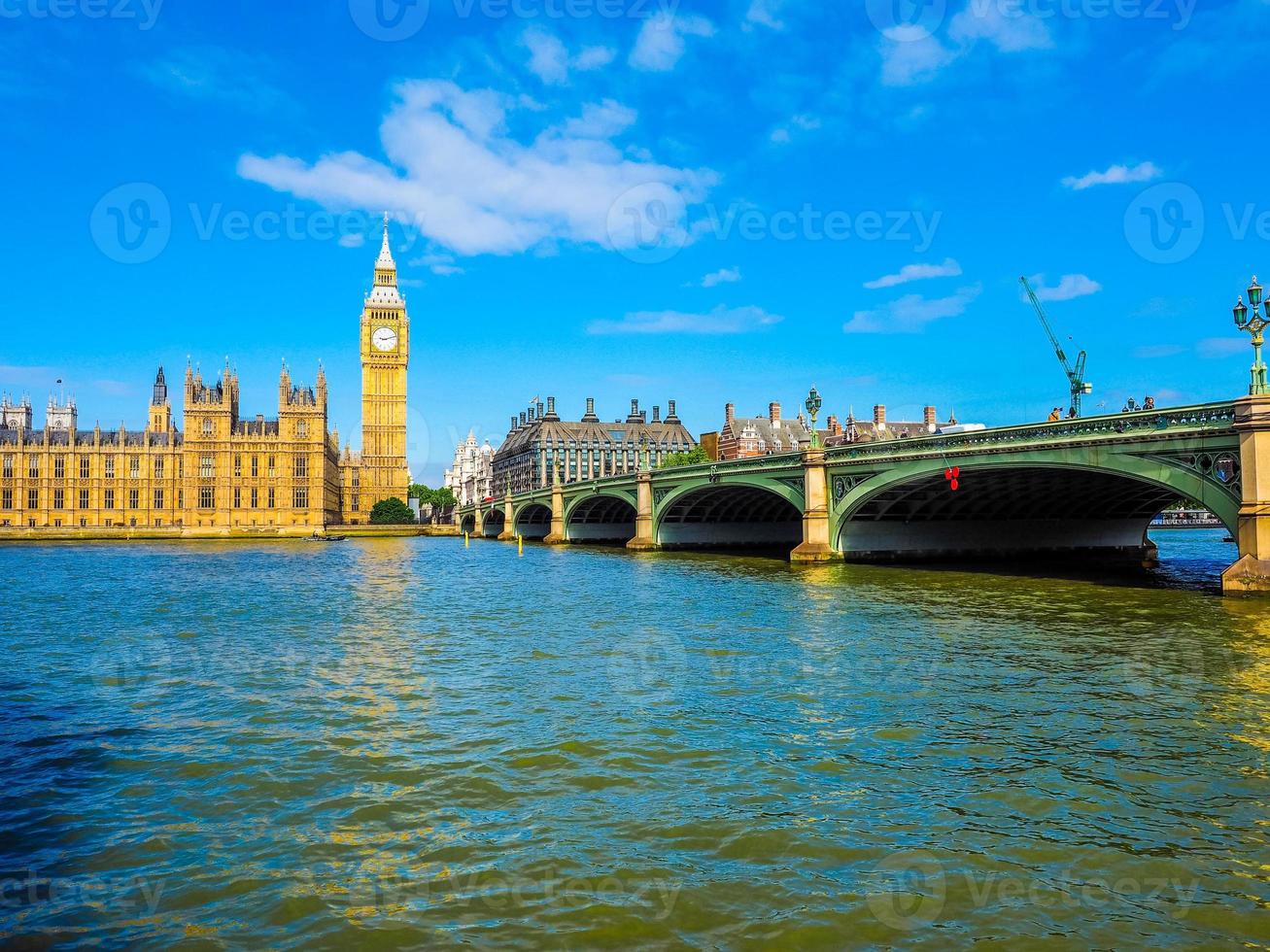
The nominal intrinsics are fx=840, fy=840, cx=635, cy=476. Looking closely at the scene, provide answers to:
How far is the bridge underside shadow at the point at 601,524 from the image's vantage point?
330ft

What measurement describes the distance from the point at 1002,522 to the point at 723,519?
28972 mm

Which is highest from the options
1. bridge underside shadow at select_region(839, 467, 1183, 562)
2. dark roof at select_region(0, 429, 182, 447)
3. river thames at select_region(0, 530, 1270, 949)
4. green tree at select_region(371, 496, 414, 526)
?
dark roof at select_region(0, 429, 182, 447)

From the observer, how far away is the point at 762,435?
130m

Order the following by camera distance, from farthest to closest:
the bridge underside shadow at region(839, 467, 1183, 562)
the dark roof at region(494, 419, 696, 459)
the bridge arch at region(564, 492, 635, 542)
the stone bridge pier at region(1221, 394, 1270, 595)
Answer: the dark roof at region(494, 419, 696, 459) < the bridge arch at region(564, 492, 635, 542) < the bridge underside shadow at region(839, 467, 1183, 562) < the stone bridge pier at region(1221, 394, 1270, 595)

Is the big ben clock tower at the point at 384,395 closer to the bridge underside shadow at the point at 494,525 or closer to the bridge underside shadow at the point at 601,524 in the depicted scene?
the bridge underside shadow at the point at 494,525

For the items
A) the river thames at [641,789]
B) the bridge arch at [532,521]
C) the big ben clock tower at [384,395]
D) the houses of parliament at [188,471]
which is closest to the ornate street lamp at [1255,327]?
the river thames at [641,789]

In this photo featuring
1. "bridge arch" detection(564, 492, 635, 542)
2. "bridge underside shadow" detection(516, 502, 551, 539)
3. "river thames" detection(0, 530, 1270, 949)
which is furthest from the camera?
"bridge underside shadow" detection(516, 502, 551, 539)

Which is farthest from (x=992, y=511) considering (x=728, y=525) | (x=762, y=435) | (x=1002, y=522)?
(x=762, y=435)

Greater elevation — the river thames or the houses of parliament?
the houses of parliament

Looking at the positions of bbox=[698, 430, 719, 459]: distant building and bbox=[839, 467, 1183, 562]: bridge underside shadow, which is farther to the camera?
bbox=[698, 430, 719, 459]: distant building

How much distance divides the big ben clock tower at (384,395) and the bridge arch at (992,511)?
132991 mm

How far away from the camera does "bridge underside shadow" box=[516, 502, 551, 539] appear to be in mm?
119350

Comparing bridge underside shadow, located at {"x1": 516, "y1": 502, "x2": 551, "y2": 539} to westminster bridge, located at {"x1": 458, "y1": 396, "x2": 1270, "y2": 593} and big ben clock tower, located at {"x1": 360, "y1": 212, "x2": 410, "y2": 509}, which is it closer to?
westminster bridge, located at {"x1": 458, "y1": 396, "x2": 1270, "y2": 593}

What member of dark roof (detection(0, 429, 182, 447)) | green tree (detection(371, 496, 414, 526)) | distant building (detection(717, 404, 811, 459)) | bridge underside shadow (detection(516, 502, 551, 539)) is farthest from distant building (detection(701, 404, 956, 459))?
dark roof (detection(0, 429, 182, 447))
